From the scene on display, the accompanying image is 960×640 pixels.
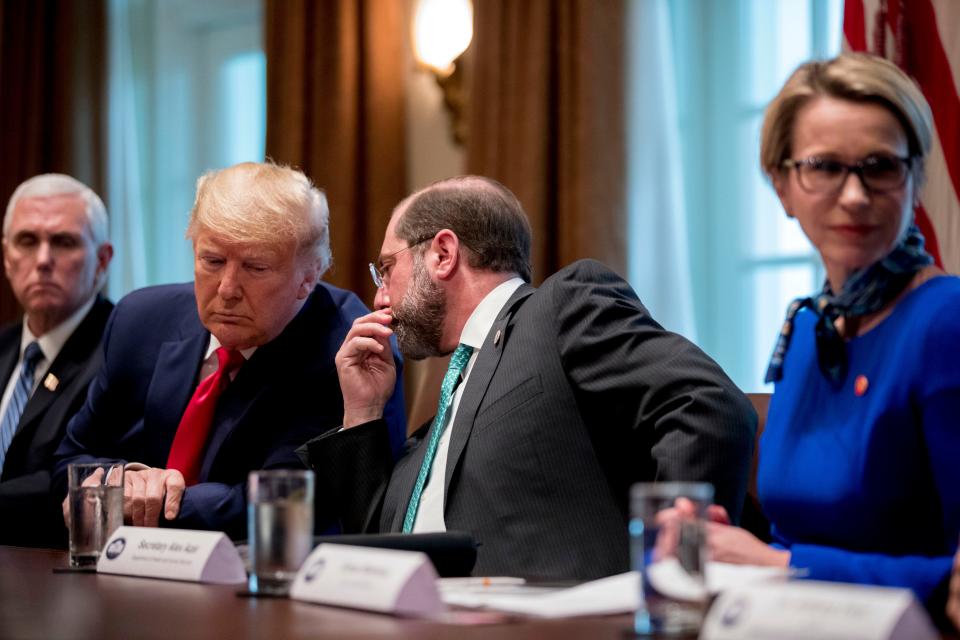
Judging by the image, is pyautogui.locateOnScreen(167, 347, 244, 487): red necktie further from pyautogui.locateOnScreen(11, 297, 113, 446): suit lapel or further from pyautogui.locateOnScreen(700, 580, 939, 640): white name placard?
pyautogui.locateOnScreen(700, 580, 939, 640): white name placard

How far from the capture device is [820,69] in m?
1.77

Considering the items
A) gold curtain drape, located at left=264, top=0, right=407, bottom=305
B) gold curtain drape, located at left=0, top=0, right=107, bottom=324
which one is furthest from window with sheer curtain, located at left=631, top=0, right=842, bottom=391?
gold curtain drape, located at left=0, top=0, right=107, bottom=324

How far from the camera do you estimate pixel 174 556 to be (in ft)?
5.58

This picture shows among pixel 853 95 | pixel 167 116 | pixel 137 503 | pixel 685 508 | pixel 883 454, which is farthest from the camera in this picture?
pixel 167 116

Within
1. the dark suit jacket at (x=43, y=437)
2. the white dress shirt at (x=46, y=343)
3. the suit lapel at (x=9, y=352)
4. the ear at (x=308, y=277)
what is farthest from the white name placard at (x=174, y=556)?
the suit lapel at (x=9, y=352)

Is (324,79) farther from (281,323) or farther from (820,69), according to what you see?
(820,69)

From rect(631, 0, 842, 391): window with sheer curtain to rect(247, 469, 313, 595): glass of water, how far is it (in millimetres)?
2703

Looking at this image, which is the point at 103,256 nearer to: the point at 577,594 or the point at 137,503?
the point at 137,503

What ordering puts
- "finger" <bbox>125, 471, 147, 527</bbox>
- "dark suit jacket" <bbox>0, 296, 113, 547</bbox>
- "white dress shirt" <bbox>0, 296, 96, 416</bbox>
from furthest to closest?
"white dress shirt" <bbox>0, 296, 96, 416</bbox>
"dark suit jacket" <bbox>0, 296, 113, 547</bbox>
"finger" <bbox>125, 471, 147, 527</bbox>

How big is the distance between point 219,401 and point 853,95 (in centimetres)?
168

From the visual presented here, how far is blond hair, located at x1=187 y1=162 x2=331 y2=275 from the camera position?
2.80 metres

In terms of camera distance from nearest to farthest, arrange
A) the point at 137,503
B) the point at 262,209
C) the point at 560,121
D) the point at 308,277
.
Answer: the point at 137,503 → the point at 262,209 → the point at 308,277 → the point at 560,121

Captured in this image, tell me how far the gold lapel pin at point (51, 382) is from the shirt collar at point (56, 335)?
199 millimetres

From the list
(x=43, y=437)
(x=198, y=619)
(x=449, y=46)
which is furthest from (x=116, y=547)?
(x=449, y=46)
